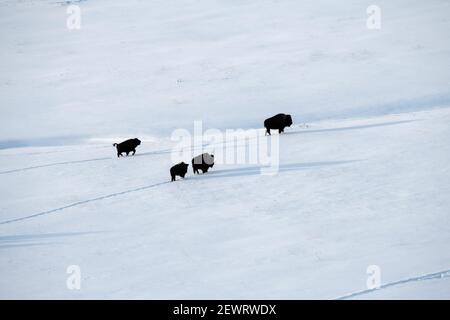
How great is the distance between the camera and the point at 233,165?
52.7 feet

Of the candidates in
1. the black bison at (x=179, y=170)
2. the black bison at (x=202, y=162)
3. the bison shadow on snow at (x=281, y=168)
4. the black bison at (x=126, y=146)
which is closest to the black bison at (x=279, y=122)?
the bison shadow on snow at (x=281, y=168)

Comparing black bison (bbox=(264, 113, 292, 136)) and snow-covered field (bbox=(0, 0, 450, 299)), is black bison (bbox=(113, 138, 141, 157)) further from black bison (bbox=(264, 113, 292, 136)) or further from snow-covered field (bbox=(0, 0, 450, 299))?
black bison (bbox=(264, 113, 292, 136))

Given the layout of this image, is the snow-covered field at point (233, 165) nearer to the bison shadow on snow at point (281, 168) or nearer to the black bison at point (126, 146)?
the bison shadow on snow at point (281, 168)

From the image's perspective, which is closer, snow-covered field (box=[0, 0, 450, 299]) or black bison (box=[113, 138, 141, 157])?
snow-covered field (box=[0, 0, 450, 299])

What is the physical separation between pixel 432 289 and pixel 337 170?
19.5 feet

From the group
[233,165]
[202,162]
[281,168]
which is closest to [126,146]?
[202,162]

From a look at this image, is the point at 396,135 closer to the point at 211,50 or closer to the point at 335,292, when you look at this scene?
the point at 335,292

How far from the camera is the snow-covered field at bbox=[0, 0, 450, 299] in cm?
1002

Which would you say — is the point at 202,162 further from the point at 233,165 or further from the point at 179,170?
the point at 233,165

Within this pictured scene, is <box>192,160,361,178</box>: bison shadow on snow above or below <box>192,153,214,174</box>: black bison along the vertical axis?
below

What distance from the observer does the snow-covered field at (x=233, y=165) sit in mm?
10023

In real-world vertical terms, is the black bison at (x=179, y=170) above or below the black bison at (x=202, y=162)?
below

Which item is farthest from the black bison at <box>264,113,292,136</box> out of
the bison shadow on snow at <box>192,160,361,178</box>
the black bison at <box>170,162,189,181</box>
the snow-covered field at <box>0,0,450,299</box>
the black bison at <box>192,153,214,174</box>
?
the black bison at <box>170,162,189,181</box>
